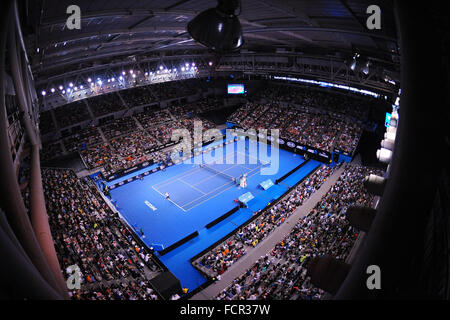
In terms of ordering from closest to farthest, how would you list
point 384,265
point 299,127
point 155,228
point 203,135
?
point 384,265 → point 155,228 → point 299,127 → point 203,135

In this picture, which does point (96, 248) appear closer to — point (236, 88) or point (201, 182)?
point (201, 182)

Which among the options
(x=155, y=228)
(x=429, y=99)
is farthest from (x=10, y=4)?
(x=155, y=228)

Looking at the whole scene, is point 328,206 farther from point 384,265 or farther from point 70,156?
point 70,156

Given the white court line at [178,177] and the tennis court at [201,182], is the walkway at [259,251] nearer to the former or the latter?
the tennis court at [201,182]

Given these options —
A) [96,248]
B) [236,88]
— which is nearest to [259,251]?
[96,248]

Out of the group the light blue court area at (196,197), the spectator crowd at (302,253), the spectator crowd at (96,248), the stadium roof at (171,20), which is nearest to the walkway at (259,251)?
the spectator crowd at (302,253)

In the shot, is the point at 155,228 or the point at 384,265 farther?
the point at 155,228
